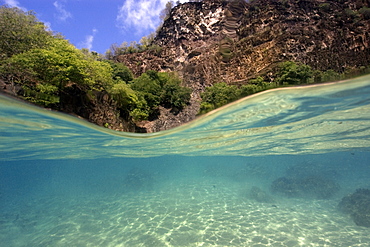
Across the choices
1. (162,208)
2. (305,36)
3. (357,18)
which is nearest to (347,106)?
(162,208)

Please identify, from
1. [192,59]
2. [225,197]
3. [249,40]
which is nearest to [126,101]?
[225,197]

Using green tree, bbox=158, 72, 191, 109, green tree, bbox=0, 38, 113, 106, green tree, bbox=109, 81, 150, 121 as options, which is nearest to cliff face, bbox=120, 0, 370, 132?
green tree, bbox=158, 72, 191, 109

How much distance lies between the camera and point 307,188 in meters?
13.8

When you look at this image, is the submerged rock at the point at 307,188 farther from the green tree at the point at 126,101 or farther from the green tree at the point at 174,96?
the green tree at the point at 174,96

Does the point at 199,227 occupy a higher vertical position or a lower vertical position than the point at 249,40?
lower

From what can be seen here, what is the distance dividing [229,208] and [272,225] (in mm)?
2415

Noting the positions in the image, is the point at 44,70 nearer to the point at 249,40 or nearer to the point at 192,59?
the point at 192,59

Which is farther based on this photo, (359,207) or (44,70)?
(44,70)

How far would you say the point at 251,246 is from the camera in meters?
6.47

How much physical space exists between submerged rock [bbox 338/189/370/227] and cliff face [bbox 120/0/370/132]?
61.4 feet

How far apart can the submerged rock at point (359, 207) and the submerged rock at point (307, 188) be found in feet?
7.22

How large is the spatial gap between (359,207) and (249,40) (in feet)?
121

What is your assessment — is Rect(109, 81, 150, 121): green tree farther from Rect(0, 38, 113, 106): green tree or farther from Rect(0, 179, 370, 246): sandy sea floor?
Rect(0, 179, 370, 246): sandy sea floor

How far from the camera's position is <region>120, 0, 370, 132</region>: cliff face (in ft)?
110
